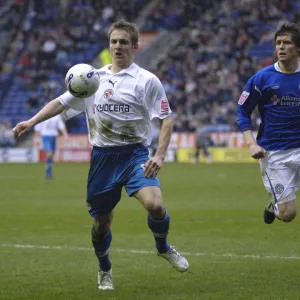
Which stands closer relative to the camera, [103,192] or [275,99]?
[103,192]

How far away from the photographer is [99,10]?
4638 centimetres

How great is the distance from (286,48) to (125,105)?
1.98 meters

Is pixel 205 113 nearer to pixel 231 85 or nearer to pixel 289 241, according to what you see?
pixel 231 85

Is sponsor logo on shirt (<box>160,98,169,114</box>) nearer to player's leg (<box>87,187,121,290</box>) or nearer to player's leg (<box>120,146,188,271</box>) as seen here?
player's leg (<box>120,146,188,271</box>)

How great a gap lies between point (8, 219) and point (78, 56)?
100 ft

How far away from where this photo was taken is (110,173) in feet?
25.6

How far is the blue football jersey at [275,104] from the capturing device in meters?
8.82

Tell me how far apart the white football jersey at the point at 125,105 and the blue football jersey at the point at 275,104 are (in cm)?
144

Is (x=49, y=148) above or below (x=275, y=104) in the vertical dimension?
below

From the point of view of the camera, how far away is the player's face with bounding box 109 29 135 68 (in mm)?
7688

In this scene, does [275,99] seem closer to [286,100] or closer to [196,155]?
[286,100]

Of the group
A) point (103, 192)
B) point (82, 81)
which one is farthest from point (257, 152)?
point (82, 81)

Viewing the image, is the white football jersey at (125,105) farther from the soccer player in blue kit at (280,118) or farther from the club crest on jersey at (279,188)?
the club crest on jersey at (279,188)

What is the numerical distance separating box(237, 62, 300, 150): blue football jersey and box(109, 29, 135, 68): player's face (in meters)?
1.65
